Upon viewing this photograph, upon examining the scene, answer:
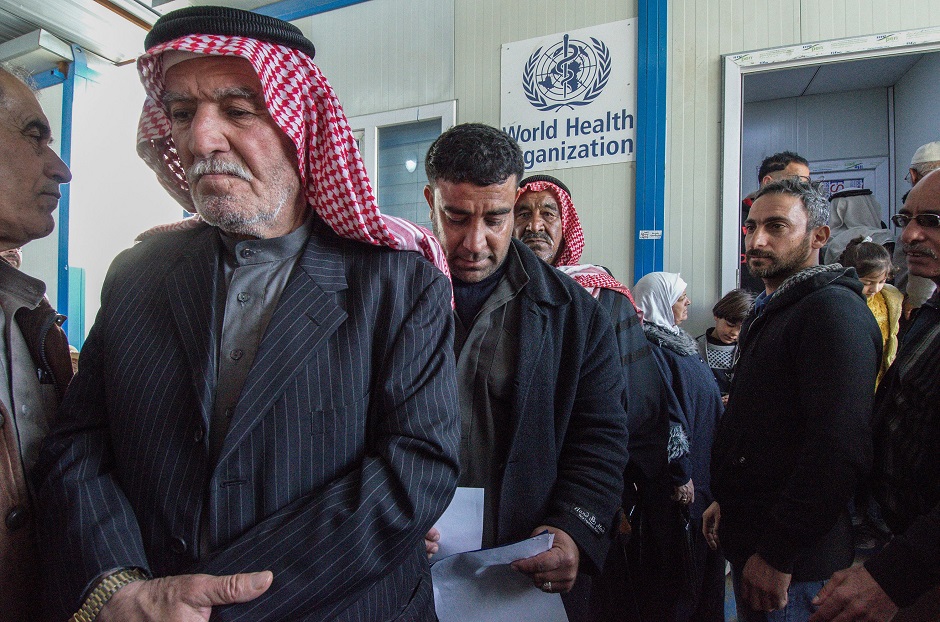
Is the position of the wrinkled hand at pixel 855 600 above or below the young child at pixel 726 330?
below

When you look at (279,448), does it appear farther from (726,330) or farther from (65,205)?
(65,205)

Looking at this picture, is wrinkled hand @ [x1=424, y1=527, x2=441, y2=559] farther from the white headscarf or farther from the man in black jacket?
the white headscarf

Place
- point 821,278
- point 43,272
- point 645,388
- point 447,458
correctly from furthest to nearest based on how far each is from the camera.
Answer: point 43,272, point 645,388, point 821,278, point 447,458

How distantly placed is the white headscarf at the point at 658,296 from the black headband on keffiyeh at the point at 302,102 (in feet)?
8.10

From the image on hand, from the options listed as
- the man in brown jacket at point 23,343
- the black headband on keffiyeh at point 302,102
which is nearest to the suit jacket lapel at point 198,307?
the black headband on keffiyeh at point 302,102

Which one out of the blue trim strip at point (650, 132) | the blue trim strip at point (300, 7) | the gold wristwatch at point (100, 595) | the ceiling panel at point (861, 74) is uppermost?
the blue trim strip at point (300, 7)

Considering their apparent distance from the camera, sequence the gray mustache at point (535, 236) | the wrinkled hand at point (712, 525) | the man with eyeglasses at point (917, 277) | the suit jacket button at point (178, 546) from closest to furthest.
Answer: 1. the suit jacket button at point (178, 546)
2. the wrinkled hand at point (712, 525)
3. the gray mustache at point (535, 236)
4. the man with eyeglasses at point (917, 277)

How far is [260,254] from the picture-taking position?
1.22 m

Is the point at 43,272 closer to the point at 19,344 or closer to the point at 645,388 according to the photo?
the point at 19,344

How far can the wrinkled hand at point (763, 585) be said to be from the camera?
1669 mm

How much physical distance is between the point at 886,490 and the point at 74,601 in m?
1.86

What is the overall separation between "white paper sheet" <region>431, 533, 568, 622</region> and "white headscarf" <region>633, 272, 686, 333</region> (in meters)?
2.24

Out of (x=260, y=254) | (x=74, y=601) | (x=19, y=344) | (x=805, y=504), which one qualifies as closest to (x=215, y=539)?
(x=74, y=601)

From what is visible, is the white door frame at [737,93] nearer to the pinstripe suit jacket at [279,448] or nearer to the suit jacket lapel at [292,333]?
the pinstripe suit jacket at [279,448]
